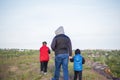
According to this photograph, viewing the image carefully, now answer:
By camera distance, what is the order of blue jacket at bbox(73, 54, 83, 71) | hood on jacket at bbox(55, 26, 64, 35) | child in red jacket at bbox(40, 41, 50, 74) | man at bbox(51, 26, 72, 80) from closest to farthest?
man at bbox(51, 26, 72, 80) → hood on jacket at bbox(55, 26, 64, 35) → blue jacket at bbox(73, 54, 83, 71) → child in red jacket at bbox(40, 41, 50, 74)

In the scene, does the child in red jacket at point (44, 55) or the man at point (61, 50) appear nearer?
the man at point (61, 50)

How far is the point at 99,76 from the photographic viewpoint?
1590 cm

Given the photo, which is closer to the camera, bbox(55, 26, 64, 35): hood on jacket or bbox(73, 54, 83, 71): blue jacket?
bbox(55, 26, 64, 35): hood on jacket

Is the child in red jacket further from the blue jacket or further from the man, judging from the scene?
the man

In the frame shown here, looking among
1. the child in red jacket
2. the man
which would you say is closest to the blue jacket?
the man

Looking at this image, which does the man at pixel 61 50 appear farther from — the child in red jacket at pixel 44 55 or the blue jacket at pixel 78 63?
the child in red jacket at pixel 44 55

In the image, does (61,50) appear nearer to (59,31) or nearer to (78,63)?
(59,31)

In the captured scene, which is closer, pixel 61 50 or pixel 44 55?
pixel 61 50

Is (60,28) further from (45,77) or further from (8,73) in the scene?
(8,73)

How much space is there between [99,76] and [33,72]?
4273 millimetres

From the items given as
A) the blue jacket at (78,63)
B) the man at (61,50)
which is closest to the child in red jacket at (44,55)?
the blue jacket at (78,63)

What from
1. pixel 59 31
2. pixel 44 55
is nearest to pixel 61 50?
pixel 59 31

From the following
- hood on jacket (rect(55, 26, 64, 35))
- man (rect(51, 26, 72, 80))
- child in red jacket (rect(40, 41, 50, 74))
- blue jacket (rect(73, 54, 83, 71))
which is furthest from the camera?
child in red jacket (rect(40, 41, 50, 74))

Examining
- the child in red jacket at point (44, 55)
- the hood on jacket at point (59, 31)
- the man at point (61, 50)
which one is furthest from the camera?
the child in red jacket at point (44, 55)
